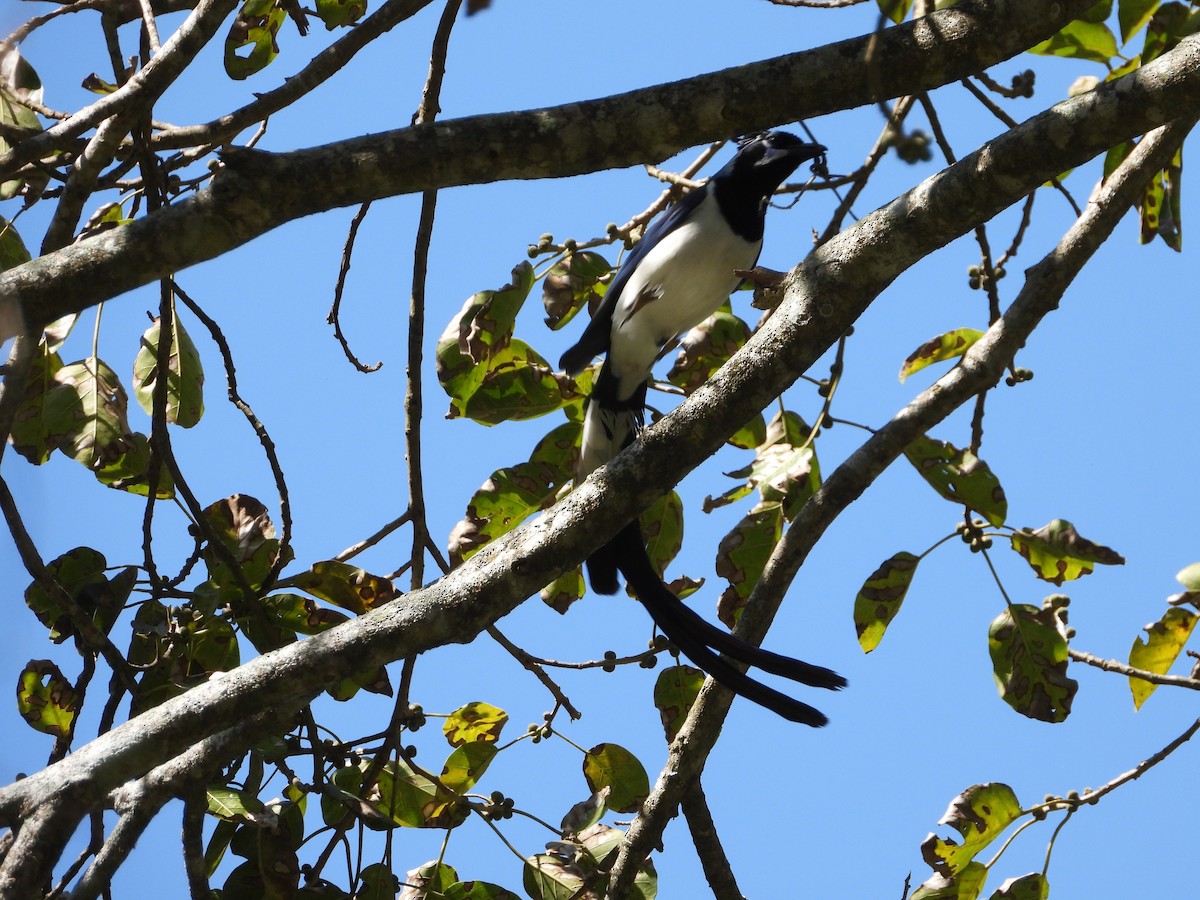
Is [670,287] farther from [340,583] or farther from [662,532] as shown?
[340,583]

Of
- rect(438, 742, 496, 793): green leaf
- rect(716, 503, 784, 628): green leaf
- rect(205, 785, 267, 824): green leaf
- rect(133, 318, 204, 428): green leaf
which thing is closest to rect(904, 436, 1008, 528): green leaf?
rect(716, 503, 784, 628): green leaf

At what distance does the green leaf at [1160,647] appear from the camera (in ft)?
7.40

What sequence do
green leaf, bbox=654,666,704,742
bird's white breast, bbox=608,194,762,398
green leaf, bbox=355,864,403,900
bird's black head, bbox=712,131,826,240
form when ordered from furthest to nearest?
1. bird's black head, bbox=712,131,826,240
2. bird's white breast, bbox=608,194,762,398
3. green leaf, bbox=654,666,704,742
4. green leaf, bbox=355,864,403,900

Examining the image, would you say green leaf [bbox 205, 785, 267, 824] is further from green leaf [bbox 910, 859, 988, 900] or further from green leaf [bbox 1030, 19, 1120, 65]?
green leaf [bbox 1030, 19, 1120, 65]

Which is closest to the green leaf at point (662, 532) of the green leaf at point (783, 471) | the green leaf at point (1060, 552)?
the green leaf at point (783, 471)

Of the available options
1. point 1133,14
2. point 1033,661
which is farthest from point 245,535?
point 1133,14

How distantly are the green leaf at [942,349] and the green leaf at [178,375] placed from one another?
4.99 feet

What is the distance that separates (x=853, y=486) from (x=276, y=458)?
1.12 m

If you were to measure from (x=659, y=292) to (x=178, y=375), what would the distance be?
1109mm

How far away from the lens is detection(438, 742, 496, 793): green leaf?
219 centimetres

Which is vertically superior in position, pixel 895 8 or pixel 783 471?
pixel 895 8

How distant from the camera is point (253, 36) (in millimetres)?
2383

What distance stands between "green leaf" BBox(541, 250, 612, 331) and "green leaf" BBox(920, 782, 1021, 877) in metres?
1.27

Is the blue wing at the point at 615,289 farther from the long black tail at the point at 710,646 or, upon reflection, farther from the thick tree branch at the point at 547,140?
the thick tree branch at the point at 547,140
